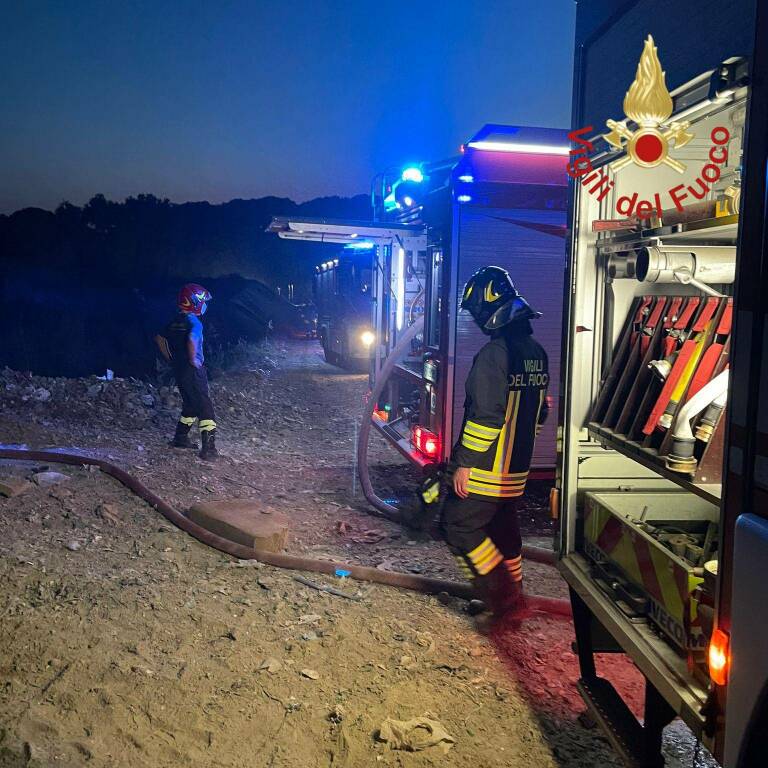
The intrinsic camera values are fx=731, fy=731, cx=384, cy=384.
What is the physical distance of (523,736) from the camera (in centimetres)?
323

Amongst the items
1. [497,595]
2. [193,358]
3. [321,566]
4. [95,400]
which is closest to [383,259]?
[193,358]

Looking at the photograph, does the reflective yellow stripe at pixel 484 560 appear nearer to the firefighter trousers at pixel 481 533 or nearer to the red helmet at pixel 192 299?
the firefighter trousers at pixel 481 533

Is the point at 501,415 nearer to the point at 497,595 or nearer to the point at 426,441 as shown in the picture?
the point at 497,595

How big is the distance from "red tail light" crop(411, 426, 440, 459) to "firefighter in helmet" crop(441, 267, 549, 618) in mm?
1451

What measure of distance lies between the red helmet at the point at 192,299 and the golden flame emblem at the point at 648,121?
248 inches

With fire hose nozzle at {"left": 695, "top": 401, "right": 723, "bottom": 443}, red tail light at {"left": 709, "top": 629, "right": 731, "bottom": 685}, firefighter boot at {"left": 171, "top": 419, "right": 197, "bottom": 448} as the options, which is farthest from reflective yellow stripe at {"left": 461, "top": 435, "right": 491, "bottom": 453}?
firefighter boot at {"left": 171, "top": 419, "right": 197, "bottom": 448}

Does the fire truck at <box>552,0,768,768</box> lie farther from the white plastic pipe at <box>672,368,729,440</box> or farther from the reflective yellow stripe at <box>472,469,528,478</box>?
the reflective yellow stripe at <box>472,469,528,478</box>

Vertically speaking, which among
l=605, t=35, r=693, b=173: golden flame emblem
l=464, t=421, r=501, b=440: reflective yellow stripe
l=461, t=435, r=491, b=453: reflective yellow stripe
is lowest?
l=461, t=435, r=491, b=453: reflective yellow stripe

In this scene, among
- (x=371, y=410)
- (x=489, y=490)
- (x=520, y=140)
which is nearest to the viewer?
(x=489, y=490)

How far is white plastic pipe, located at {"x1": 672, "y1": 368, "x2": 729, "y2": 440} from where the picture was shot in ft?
8.09

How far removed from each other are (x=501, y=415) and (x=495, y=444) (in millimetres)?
198

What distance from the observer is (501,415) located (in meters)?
4.17

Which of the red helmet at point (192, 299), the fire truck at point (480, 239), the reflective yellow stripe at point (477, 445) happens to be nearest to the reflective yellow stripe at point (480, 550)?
the reflective yellow stripe at point (477, 445)

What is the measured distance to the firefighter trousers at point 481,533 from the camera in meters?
4.30
